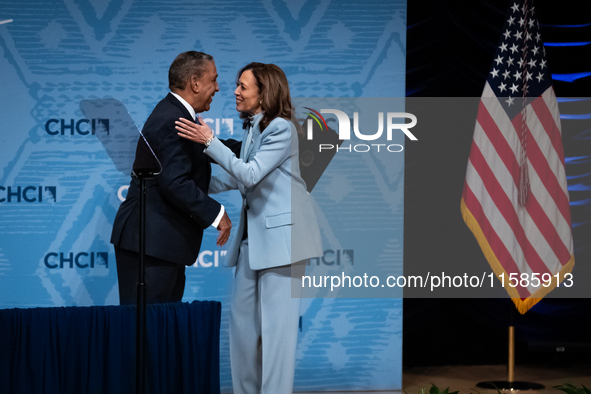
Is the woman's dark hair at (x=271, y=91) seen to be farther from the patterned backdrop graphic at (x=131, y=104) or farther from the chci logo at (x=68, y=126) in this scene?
the chci logo at (x=68, y=126)

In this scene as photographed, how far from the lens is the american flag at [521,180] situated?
12.3 ft

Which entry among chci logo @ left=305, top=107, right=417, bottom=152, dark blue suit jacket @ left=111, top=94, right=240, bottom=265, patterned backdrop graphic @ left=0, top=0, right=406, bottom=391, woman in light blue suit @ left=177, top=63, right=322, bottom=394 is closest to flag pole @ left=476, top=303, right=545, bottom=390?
patterned backdrop graphic @ left=0, top=0, right=406, bottom=391

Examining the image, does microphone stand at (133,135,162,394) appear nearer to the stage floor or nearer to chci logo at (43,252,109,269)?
chci logo at (43,252,109,269)

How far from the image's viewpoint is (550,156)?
3.78 metres

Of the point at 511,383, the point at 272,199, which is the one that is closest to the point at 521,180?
the point at 511,383

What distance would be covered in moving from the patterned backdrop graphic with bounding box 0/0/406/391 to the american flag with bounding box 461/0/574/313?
60 cm

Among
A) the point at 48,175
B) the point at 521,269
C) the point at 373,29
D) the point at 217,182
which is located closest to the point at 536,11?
the point at 373,29

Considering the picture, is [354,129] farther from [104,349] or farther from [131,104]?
[104,349]

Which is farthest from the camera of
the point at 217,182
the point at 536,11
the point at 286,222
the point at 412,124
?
the point at 536,11

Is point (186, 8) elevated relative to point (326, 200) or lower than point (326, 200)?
elevated

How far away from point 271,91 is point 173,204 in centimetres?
67

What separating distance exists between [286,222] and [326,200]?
106cm

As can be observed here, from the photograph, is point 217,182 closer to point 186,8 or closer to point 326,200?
point 326,200

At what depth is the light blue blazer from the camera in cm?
251
